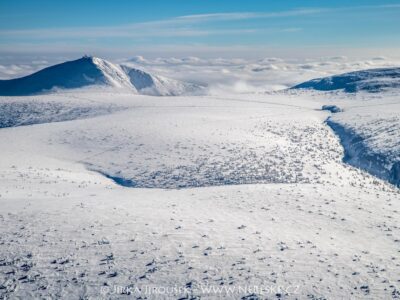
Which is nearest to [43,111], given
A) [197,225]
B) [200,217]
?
[200,217]

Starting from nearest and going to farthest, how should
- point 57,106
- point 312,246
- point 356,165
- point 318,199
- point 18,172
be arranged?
point 312,246 < point 318,199 < point 18,172 < point 356,165 < point 57,106

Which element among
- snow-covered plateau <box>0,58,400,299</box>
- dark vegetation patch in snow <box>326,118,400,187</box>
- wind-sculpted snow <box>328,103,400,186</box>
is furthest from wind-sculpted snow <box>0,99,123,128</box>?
dark vegetation patch in snow <box>326,118,400,187</box>

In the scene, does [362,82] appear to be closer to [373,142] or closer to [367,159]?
[373,142]

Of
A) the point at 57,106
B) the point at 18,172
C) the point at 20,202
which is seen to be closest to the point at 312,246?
the point at 20,202

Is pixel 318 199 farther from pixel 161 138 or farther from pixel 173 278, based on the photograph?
pixel 161 138

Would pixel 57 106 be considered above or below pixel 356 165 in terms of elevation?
above

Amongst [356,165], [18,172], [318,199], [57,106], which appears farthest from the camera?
[57,106]
